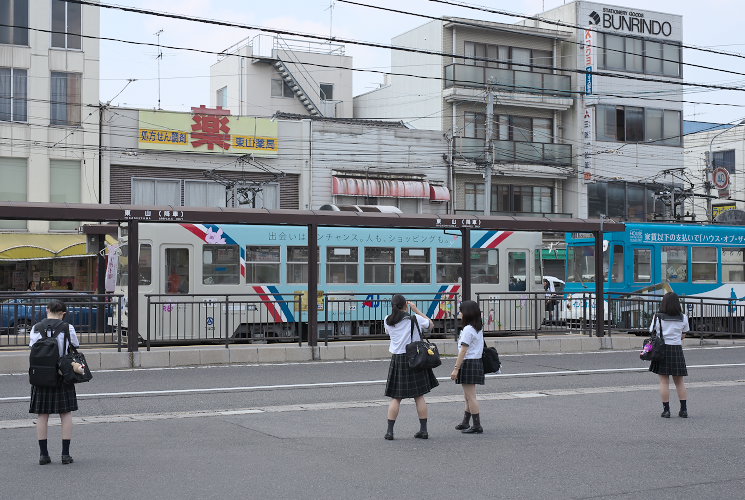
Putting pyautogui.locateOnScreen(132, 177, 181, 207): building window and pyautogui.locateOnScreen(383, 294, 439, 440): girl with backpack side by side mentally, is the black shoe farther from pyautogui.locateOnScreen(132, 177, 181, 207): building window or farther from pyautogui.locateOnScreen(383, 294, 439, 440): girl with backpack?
pyautogui.locateOnScreen(132, 177, 181, 207): building window

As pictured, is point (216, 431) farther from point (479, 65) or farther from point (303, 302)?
point (479, 65)

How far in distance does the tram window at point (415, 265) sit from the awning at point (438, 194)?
16.6 m

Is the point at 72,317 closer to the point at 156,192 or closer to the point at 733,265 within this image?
the point at 156,192

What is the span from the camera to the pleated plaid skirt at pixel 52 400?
27.6 ft

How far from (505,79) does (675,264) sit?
19236 mm

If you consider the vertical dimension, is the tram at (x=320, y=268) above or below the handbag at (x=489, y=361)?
Answer: above

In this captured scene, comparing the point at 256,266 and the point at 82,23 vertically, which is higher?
the point at 82,23

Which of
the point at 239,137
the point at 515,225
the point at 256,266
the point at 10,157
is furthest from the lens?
the point at 239,137

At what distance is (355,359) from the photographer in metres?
18.8

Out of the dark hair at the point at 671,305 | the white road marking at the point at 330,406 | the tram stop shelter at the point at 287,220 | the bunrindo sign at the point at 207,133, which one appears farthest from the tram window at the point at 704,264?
the bunrindo sign at the point at 207,133

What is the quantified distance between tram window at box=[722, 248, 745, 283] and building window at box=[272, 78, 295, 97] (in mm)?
26386

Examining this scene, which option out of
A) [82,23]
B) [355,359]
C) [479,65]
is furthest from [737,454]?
[479,65]

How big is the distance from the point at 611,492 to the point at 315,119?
3295 centimetres

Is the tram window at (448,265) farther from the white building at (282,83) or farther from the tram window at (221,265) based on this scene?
the white building at (282,83)
